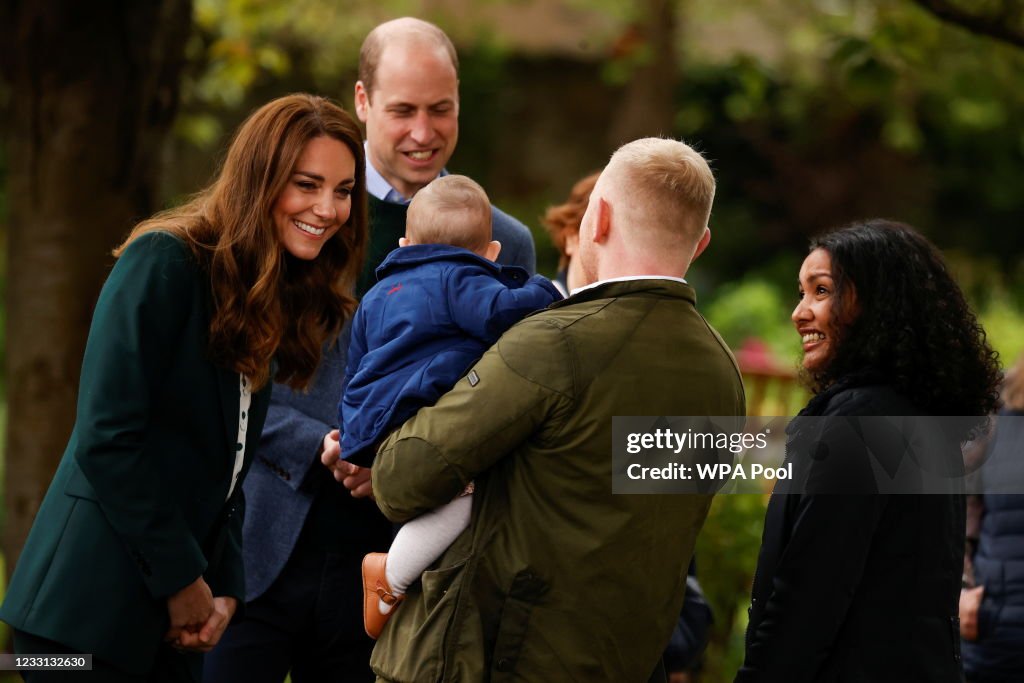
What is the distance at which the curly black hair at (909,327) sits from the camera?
2.82 meters

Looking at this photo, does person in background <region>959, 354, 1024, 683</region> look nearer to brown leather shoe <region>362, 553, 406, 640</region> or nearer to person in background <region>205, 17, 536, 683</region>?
person in background <region>205, 17, 536, 683</region>

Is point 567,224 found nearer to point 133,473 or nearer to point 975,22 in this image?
point 975,22

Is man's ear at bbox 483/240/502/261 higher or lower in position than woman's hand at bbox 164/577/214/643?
higher

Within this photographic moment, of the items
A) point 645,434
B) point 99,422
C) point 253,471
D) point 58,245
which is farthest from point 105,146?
point 645,434

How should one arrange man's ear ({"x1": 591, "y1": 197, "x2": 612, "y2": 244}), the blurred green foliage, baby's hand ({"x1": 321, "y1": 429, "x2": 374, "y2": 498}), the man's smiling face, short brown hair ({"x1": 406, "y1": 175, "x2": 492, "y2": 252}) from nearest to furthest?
man's ear ({"x1": 591, "y1": 197, "x2": 612, "y2": 244}), short brown hair ({"x1": 406, "y1": 175, "x2": 492, "y2": 252}), baby's hand ({"x1": 321, "y1": 429, "x2": 374, "y2": 498}), the man's smiling face, the blurred green foliage

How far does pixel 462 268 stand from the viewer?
2.67m

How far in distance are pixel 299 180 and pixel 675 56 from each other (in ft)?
36.5

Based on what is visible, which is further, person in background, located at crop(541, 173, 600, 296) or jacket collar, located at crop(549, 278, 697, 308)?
person in background, located at crop(541, 173, 600, 296)

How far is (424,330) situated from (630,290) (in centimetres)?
47

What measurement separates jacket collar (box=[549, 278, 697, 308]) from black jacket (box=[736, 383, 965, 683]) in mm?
579

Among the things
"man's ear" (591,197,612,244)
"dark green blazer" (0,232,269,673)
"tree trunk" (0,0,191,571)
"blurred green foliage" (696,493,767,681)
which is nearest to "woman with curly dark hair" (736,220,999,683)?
"man's ear" (591,197,612,244)

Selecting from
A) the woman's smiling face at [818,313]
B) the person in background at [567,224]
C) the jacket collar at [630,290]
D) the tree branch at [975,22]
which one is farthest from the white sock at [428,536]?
the tree branch at [975,22]

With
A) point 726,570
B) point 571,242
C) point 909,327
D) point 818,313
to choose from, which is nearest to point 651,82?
point 726,570

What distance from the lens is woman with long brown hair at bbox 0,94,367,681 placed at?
2.71 m
